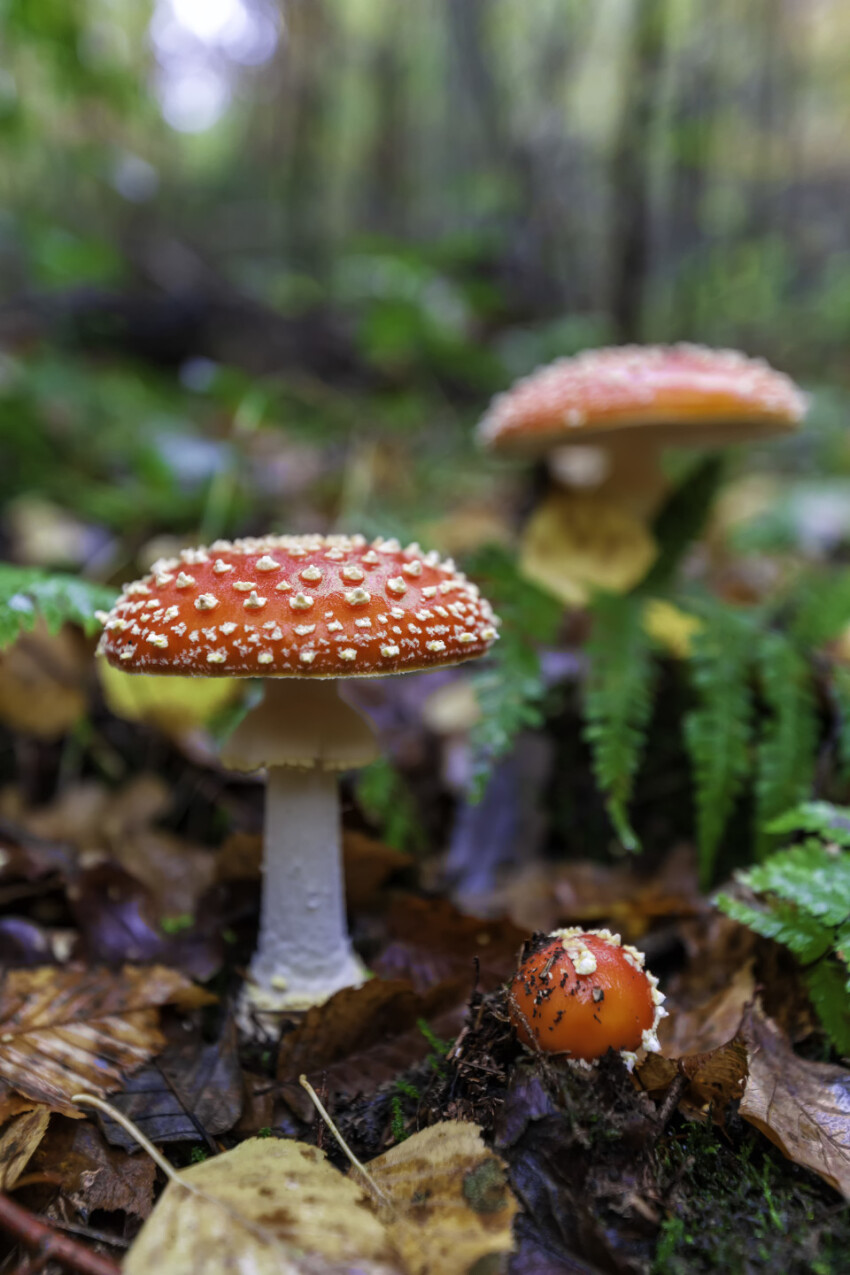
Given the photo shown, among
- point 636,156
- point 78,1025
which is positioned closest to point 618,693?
point 78,1025

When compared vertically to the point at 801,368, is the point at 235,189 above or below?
above

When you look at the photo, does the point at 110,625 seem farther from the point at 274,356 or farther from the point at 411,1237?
the point at 274,356

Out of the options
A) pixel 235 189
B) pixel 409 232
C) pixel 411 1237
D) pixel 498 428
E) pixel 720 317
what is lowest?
pixel 411 1237

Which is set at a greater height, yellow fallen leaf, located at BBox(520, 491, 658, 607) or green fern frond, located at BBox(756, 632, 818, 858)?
yellow fallen leaf, located at BBox(520, 491, 658, 607)

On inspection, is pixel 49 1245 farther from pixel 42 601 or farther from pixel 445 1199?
pixel 42 601

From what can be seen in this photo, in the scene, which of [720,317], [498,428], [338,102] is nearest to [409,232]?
[338,102]

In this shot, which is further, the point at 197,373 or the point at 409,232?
the point at 409,232

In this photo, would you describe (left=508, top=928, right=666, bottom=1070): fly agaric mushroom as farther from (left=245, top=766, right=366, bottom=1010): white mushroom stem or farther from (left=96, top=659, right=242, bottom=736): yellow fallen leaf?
(left=96, top=659, right=242, bottom=736): yellow fallen leaf

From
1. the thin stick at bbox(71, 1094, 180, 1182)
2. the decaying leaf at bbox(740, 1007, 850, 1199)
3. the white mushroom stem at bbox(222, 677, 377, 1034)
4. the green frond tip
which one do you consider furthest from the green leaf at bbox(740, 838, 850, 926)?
the green frond tip
